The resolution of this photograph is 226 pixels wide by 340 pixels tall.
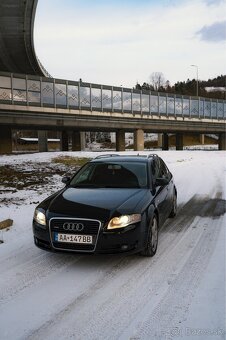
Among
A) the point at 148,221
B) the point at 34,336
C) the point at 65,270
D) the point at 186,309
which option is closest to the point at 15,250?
the point at 65,270

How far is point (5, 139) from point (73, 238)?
36.7 metres

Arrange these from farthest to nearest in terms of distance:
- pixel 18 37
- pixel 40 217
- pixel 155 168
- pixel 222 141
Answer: pixel 222 141
pixel 18 37
pixel 155 168
pixel 40 217

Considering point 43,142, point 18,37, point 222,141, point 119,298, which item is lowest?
point 119,298

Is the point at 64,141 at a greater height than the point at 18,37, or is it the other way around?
the point at 18,37

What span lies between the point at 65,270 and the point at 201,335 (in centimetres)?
226

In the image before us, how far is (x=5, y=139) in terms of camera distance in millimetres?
39969

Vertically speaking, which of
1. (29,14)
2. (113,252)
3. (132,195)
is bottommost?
(113,252)

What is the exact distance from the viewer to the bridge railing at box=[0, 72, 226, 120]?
3391cm

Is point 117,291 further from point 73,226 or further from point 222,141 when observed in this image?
point 222,141

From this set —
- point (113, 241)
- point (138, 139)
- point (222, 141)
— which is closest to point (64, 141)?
point (138, 139)

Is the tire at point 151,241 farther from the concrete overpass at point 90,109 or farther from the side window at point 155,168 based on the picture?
the concrete overpass at point 90,109

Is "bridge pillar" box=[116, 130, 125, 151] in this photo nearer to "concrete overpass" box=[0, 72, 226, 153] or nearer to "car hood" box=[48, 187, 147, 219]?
"concrete overpass" box=[0, 72, 226, 153]

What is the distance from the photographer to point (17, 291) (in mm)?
4559

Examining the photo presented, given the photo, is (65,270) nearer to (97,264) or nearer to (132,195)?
(97,264)
